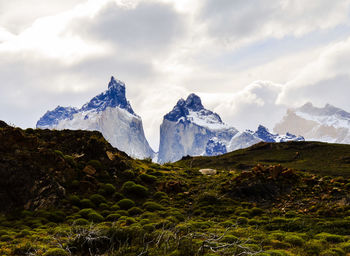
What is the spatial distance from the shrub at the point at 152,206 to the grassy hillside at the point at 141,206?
0.40 feet

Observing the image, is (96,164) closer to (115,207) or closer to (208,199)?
(115,207)

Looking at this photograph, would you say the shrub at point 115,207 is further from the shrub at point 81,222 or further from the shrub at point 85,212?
the shrub at point 81,222

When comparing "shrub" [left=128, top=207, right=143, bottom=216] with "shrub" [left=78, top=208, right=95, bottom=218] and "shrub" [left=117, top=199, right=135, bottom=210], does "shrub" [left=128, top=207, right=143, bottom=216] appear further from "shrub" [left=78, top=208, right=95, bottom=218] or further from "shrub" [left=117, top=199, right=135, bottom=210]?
"shrub" [left=78, top=208, right=95, bottom=218]

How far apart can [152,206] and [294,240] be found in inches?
609

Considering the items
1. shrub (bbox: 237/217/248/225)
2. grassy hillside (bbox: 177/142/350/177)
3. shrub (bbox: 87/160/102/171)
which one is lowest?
shrub (bbox: 237/217/248/225)

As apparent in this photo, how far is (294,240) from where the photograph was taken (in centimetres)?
1867

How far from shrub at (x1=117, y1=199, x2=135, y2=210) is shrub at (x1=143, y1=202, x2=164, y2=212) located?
153 centimetres

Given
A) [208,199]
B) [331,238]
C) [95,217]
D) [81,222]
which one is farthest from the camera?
[208,199]

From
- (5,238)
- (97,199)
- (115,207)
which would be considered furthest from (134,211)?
(5,238)

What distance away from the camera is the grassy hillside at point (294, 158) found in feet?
267

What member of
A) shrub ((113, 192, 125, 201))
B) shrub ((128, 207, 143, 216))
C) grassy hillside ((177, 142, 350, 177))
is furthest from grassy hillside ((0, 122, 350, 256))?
grassy hillside ((177, 142, 350, 177))

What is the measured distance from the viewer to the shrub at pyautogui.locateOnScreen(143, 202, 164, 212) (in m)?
29.8

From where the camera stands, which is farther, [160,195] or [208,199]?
[160,195]

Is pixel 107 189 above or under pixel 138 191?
above
